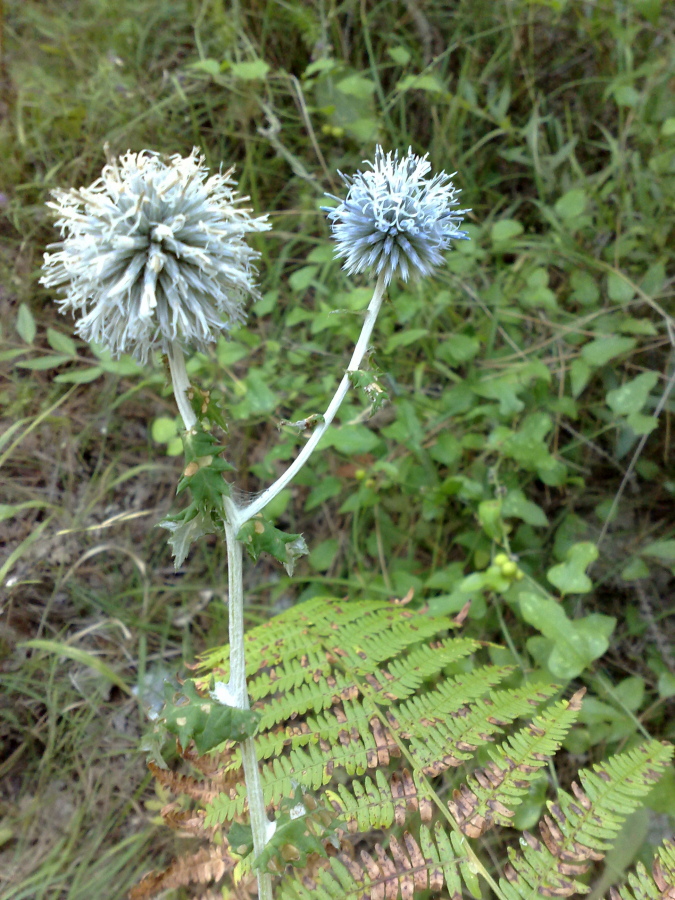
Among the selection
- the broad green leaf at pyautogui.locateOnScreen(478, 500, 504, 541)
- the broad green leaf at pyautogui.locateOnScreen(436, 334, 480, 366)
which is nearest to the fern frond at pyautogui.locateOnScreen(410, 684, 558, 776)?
the broad green leaf at pyautogui.locateOnScreen(478, 500, 504, 541)

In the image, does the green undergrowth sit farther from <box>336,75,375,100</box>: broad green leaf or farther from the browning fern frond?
the browning fern frond

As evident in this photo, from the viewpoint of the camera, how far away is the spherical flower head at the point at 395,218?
1727mm

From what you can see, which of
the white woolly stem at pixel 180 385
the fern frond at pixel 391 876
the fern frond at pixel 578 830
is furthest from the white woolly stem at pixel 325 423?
the fern frond at pixel 578 830

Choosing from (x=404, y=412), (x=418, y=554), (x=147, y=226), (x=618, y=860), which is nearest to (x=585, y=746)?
(x=618, y=860)

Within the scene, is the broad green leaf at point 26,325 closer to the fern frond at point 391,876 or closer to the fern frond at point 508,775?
the fern frond at point 391,876

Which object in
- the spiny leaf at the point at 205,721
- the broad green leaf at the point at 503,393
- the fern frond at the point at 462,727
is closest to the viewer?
the spiny leaf at the point at 205,721

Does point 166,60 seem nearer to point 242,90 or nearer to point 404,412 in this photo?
point 242,90

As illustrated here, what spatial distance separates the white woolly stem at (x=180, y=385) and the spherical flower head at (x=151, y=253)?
26 mm

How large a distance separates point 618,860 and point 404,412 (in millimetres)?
2098

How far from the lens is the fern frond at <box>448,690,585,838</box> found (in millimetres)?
1883

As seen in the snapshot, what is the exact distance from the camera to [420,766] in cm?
201

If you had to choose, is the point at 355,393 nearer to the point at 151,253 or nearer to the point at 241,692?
the point at 151,253

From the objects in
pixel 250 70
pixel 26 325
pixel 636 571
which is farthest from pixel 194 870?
pixel 250 70

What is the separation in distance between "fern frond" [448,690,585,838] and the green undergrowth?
41cm
